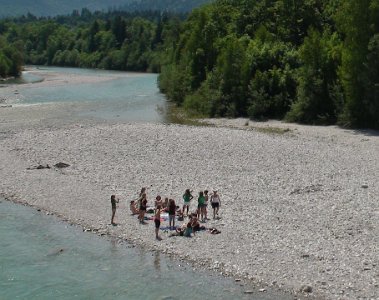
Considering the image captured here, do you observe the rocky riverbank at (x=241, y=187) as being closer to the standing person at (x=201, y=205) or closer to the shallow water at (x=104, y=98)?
the standing person at (x=201, y=205)

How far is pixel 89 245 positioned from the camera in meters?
27.4

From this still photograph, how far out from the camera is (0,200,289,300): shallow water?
875 inches

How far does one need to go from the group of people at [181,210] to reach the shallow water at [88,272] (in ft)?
6.81

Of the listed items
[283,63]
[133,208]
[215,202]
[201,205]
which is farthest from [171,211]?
[283,63]

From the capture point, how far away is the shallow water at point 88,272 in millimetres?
22234

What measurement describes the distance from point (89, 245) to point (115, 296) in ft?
18.6

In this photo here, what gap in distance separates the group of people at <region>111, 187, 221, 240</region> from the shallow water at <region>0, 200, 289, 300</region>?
208 cm

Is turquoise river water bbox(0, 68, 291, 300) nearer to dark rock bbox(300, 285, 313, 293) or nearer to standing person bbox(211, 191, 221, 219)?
dark rock bbox(300, 285, 313, 293)

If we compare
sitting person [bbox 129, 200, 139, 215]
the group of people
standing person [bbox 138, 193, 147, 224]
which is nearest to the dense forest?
the group of people

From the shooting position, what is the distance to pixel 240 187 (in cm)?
3488

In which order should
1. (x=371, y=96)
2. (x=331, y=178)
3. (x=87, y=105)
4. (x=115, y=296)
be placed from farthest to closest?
(x=87, y=105) < (x=371, y=96) < (x=331, y=178) < (x=115, y=296)

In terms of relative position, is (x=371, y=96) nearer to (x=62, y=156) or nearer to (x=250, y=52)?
(x=250, y=52)

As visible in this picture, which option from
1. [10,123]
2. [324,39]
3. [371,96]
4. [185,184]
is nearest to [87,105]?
[10,123]

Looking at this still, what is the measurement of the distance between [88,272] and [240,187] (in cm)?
1271
